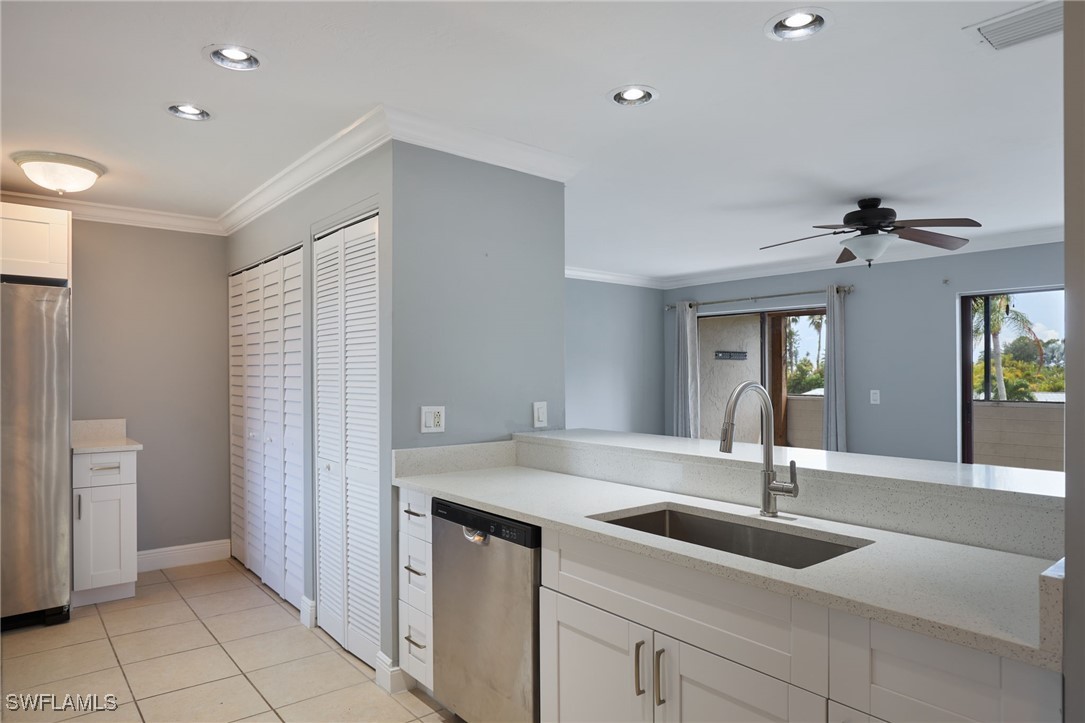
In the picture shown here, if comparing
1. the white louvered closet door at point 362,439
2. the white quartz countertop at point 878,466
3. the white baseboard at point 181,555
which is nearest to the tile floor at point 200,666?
the white louvered closet door at point 362,439

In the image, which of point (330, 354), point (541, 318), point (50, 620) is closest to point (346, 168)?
Answer: point (330, 354)

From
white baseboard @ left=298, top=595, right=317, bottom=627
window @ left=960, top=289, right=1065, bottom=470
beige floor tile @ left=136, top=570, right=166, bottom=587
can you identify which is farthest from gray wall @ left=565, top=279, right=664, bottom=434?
beige floor tile @ left=136, top=570, right=166, bottom=587

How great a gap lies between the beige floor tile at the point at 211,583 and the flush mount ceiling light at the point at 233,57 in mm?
3067

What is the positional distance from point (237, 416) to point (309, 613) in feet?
5.66

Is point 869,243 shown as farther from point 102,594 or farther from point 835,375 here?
point 102,594

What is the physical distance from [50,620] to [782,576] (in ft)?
12.4

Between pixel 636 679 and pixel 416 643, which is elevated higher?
pixel 636 679

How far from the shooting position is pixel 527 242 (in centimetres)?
320

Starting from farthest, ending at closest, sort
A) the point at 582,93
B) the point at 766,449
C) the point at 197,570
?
the point at 197,570 → the point at 582,93 → the point at 766,449

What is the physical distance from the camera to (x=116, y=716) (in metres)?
2.54

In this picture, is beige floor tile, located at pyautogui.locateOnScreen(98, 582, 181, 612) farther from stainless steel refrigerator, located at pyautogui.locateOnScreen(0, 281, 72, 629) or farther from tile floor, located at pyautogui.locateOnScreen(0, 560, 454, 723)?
stainless steel refrigerator, located at pyautogui.locateOnScreen(0, 281, 72, 629)

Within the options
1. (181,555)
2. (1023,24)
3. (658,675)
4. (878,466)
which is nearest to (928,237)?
(1023,24)

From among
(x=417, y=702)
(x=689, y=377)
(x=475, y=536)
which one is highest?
(x=689, y=377)

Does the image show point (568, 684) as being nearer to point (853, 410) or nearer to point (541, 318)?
point (541, 318)
